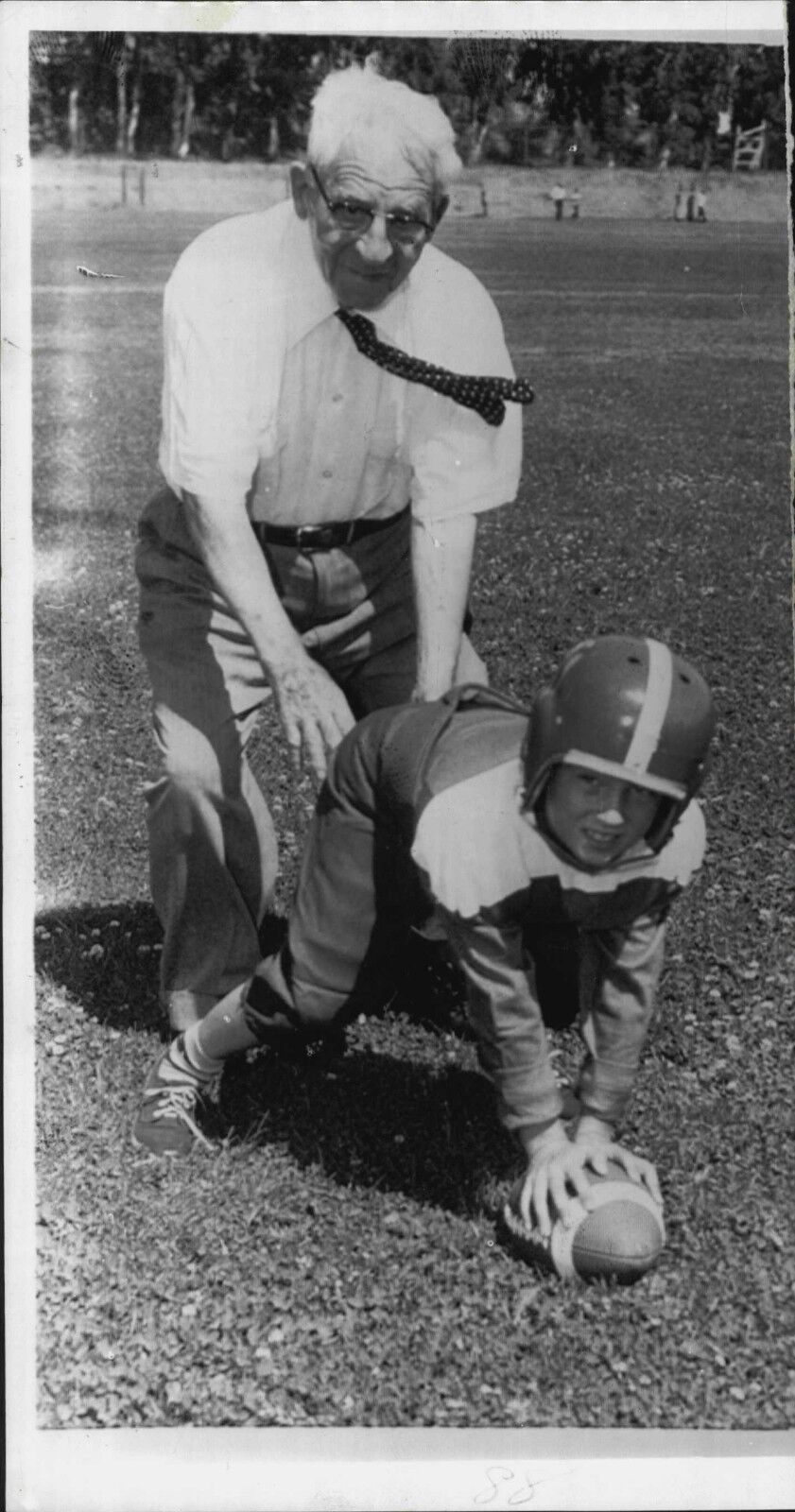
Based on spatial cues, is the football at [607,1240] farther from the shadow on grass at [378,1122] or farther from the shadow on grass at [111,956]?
the shadow on grass at [111,956]

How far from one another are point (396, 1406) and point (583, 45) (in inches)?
132

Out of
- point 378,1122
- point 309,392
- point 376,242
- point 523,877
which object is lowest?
point 378,1122

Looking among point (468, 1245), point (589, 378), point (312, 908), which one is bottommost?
point (468, 1245)

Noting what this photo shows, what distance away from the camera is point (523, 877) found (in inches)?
163

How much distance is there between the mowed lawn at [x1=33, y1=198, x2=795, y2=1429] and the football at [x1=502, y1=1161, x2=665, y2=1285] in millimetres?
63

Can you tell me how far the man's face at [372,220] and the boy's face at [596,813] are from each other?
1467 mm

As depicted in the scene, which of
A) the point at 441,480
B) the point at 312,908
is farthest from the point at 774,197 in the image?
the point at 312,908

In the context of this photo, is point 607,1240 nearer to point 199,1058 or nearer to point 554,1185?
point 554,1185

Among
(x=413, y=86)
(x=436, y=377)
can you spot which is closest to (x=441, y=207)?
(x=413, y=86)

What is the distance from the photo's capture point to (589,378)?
6.68m

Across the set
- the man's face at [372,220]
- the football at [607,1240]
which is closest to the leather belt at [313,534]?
the man's face at [372,220]

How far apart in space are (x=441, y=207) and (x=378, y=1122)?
2.35 meters

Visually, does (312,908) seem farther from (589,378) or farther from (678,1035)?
(589,378)

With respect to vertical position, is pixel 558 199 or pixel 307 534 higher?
pixel 558 199
